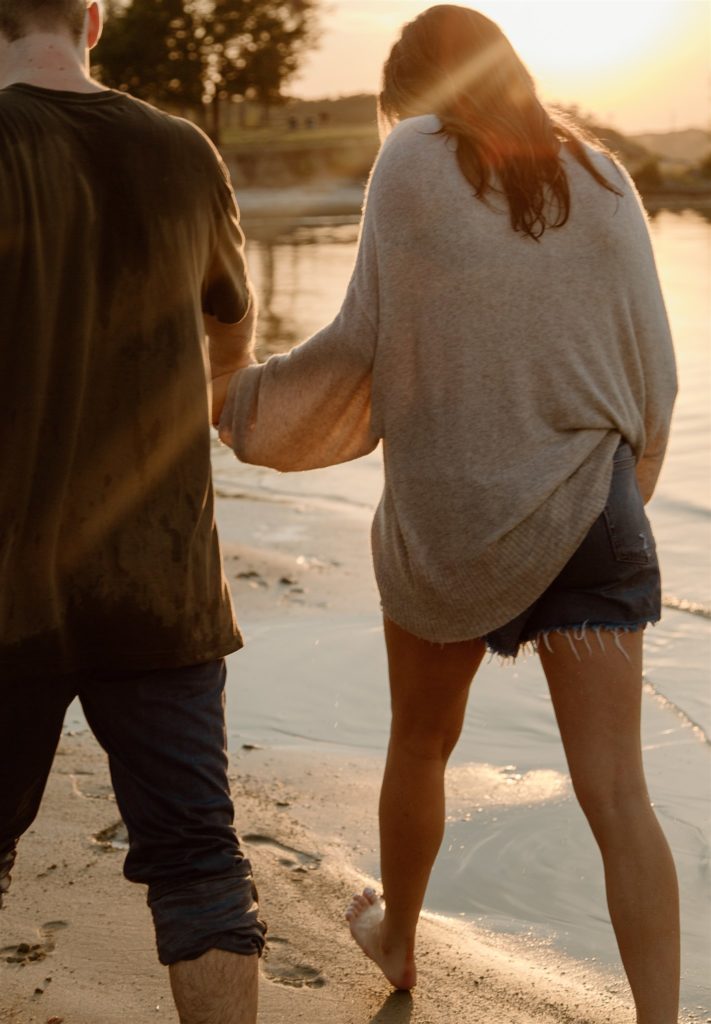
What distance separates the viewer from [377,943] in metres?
2.73

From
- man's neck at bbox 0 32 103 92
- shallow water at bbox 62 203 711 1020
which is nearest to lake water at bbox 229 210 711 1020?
shallow water at bbox 62 203 711 1020

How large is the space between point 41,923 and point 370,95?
414 feet

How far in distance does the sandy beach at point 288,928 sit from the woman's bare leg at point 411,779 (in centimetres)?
10

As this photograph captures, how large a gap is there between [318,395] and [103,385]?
496 millimetres

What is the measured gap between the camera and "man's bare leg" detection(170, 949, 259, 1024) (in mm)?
2104

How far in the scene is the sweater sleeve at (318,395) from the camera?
92.3 inches

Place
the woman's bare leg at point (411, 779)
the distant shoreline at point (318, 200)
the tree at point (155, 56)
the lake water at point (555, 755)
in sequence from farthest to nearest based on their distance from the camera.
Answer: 1. the tree at point (155, 56)
2. the distant shoreline at point (318, 200)
3. the lake water at point (555, 755)
4. the woman's bare leg at point (411, 779)

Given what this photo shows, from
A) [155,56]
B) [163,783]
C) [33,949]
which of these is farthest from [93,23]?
[155,56]

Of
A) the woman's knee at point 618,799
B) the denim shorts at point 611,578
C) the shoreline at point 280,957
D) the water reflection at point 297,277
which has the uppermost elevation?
the denim shorts at point 611,578

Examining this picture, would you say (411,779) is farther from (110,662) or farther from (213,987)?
(110,662)

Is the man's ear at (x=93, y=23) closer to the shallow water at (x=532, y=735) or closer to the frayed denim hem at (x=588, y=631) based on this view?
the frayed denim hem at (x=588, y=631)

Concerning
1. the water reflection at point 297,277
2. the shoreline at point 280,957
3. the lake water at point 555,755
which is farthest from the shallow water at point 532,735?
the water reflection at point 297,277

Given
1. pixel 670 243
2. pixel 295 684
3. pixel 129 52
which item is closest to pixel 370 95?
pixel 129 52

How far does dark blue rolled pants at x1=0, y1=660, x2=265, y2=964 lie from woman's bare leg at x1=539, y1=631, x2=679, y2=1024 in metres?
0.60
